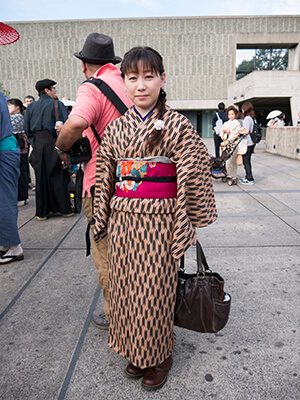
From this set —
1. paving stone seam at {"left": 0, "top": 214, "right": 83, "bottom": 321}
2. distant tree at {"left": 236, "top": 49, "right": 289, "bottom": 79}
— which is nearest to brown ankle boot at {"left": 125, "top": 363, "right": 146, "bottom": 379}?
paving stone seam at {"left": 0, "top": 214, "right": 83, "bottom": 321}

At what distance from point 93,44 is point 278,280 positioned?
235 centimetres

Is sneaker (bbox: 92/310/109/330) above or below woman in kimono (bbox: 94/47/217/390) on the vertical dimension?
below

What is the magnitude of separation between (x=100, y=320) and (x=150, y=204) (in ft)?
3.70

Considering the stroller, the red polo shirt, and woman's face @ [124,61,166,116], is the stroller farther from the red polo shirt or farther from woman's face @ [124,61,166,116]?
woman's face @ [124,61,166,116]

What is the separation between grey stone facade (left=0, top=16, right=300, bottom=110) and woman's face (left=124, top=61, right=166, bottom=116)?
33034 millimetres

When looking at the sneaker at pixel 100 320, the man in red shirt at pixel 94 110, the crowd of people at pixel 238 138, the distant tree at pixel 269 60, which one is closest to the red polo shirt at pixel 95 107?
the man in red shirt at pixel 94 110

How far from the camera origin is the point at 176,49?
33.1 m

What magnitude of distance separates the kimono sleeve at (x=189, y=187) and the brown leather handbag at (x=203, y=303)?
0.66 feet

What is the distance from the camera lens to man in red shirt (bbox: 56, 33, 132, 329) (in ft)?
6.47

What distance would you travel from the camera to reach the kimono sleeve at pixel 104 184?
1870 millimetres

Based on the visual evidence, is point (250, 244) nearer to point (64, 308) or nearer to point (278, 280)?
point (278, 280)

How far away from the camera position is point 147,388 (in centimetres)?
185

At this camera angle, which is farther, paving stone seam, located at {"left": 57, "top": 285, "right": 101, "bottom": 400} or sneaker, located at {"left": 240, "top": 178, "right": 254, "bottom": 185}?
sneaker, located at {"left": 240, "top": 178, "right": 254, "bottom": 185}

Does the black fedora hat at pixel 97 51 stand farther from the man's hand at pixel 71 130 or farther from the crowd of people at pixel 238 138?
the crowd of people at pixel 238 138
